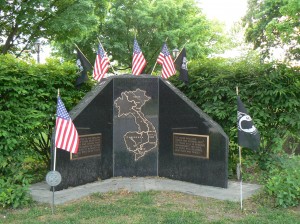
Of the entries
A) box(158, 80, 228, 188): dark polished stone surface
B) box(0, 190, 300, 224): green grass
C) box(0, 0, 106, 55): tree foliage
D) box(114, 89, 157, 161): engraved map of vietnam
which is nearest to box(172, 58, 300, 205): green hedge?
box(158, 80, 228, 188): dark polished stone surface

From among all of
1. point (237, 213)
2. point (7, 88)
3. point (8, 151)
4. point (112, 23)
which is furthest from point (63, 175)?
point (112, 23)

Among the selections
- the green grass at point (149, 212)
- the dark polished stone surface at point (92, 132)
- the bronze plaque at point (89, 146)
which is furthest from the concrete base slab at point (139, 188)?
the bronze plaque at point (89, 146)

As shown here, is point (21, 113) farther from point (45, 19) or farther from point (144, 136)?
point (45, 19)

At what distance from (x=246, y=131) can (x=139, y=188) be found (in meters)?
2.64

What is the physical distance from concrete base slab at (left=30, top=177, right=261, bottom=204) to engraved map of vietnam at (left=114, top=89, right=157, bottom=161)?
0.78 m

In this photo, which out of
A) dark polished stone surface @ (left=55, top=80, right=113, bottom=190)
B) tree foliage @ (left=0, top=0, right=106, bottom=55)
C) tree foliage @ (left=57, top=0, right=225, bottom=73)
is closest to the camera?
dark polished stone surface @ (left=55, top=80, right=113, bottom=190)

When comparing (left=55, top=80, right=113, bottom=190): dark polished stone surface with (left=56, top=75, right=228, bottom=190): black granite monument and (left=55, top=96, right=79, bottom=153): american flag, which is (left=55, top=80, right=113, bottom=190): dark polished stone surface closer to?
(left=56, top=75, right=228, bottom=190): black granite monument

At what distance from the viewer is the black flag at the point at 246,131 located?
643cm

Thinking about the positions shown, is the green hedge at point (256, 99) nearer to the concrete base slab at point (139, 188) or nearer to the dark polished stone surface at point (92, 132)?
the concrete base slab at point (139, 188)

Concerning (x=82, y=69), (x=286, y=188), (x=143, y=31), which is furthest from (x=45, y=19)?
(x=286, y=188)

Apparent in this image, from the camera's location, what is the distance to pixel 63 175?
755cm

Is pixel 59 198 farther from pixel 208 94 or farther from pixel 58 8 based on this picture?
pixel 58 8

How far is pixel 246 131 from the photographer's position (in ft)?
21.2

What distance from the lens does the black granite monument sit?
26.0 ft
